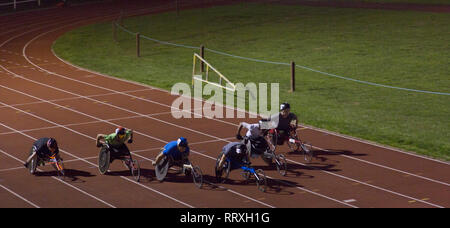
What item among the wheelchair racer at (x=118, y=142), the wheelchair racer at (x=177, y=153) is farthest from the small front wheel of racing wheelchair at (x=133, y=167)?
the wheelchair racer at (x=177, y=153)

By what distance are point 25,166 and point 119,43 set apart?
22.8m

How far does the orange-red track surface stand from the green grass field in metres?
1.79

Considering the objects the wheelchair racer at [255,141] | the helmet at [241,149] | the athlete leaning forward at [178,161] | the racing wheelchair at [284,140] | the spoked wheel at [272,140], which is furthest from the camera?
the spoked wheel at [272,140]

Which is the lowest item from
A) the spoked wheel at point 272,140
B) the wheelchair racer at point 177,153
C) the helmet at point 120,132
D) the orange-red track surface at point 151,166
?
the orange-red track surface at point 151,166

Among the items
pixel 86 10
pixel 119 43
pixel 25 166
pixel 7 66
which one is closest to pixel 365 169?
pixel 25 166

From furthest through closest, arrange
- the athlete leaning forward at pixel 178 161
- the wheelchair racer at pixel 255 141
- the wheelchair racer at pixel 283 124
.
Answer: the wheelchair racer at pixel 283 124, the wheelchair racer at pixel 255 141, the athlete leaning forward at pixel 178 161

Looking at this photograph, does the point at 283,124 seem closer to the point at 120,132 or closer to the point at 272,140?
the point at 272,140

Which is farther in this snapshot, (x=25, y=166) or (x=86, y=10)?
(x=86, y=10)

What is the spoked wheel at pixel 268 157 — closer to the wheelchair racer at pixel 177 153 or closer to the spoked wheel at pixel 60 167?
the wheelchair racer at pixel 177 153

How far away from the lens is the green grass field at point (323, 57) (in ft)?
76.7

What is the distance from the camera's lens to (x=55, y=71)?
3366 centimetres

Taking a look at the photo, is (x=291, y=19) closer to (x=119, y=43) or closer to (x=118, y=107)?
(x=119, y=43)

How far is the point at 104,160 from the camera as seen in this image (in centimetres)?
1819

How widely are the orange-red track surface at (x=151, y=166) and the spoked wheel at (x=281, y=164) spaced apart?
0.17 m
